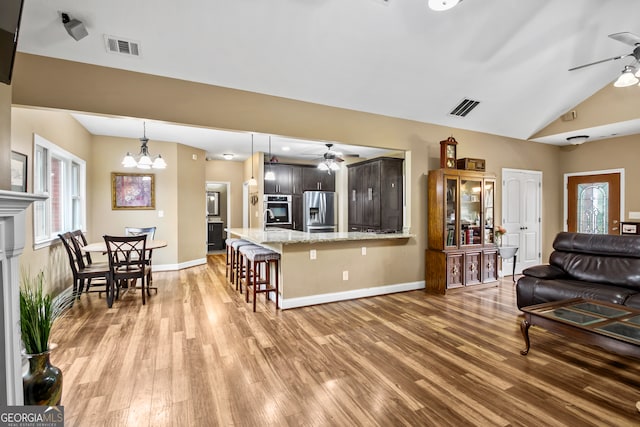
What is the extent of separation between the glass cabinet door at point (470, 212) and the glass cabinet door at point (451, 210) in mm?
125

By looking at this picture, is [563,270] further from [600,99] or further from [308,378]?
[308,378]

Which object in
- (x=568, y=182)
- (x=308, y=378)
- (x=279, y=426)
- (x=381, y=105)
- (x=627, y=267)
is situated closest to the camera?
(x=279, y=426)

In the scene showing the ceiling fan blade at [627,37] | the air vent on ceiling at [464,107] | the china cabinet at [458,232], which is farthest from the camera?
the china cabinet at [458,232]

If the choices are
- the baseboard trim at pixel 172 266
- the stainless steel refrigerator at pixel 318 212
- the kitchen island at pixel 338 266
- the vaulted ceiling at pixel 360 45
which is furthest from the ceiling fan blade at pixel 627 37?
the baseboard trim at pixel 172 266

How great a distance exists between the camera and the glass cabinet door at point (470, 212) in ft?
15.9

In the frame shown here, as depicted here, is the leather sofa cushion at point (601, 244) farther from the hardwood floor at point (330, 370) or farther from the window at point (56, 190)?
the window at point (56, 190)

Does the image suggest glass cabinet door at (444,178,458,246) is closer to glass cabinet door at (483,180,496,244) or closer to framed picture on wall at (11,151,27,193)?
glass cabinet door at (483,180,496,244)

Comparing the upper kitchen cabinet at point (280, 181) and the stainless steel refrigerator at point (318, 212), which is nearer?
the upper kitchen cabinet at point (280, 181)

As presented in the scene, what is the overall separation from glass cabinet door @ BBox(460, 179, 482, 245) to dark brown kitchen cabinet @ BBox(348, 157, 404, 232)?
131cm

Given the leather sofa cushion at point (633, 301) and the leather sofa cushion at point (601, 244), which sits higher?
the leather sofa cushion at point (601, 244)

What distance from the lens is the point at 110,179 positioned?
229 inches

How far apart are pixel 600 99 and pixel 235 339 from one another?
635 cm

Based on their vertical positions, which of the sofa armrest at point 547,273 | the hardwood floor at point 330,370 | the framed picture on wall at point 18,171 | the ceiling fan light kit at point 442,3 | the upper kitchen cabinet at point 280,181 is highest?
the ceiling fan light kit at point 442,3

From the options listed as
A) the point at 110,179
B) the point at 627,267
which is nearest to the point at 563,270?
the point at 627,267
